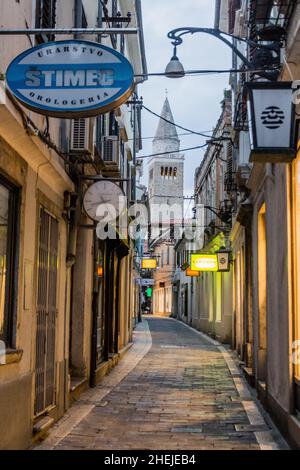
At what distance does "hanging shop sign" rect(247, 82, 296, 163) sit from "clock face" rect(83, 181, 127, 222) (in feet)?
14.3

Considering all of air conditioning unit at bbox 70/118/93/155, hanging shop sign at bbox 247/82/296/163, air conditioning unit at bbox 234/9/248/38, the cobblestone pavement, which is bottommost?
the cobblestone pavement

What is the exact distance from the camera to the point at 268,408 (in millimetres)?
10258

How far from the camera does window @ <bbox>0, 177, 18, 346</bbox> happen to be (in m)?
7.05

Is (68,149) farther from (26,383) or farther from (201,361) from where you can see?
(201,361)

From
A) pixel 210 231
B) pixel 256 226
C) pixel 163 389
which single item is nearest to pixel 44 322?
pixel 163 389

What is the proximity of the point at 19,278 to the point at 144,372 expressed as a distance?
30.0 ft

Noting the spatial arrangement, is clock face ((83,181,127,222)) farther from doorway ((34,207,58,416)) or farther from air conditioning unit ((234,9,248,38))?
air conditioning unit ((234,9,248,38))

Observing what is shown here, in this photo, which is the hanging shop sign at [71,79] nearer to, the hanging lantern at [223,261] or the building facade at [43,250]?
the building facade at [43,250]

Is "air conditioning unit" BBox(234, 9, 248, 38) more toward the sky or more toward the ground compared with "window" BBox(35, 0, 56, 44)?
more toward the sky

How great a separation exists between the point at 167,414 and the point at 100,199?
3.76 metres

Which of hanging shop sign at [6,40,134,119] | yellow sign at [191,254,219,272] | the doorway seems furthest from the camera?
yellow sign at [191,254,219,272]

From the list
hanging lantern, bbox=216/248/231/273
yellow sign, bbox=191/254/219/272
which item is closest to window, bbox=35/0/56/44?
hanging lantern, bbox=216/248/231/273

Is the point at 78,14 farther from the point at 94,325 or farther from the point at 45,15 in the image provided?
the point at 94,325

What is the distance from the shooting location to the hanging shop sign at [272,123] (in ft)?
23.4
